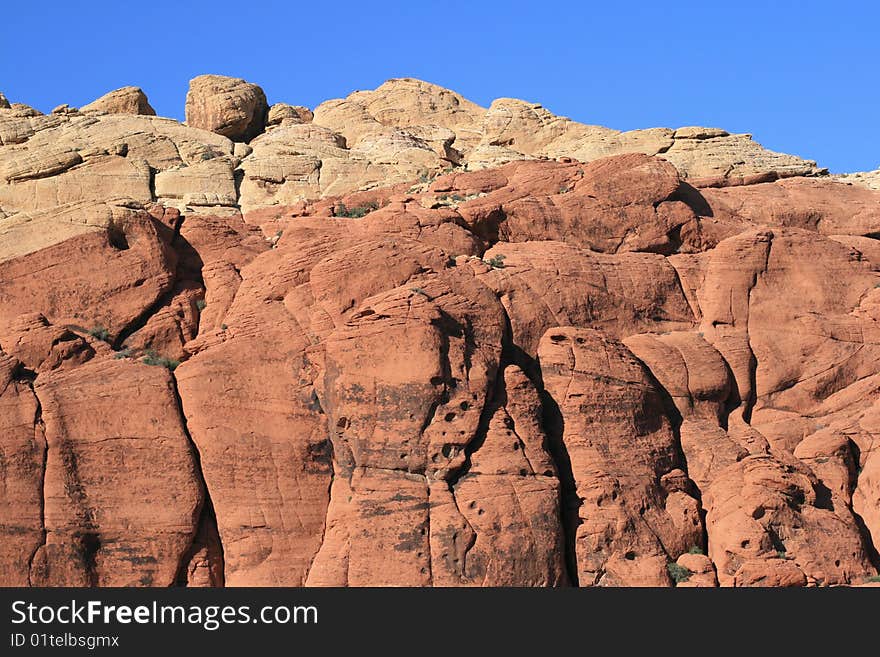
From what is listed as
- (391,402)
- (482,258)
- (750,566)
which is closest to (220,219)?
(482,258)

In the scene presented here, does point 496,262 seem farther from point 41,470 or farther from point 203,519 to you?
point 41,470

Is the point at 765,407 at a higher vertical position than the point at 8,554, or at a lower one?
higher

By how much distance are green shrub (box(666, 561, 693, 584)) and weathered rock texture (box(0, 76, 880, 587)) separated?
7cm

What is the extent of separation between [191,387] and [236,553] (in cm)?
487

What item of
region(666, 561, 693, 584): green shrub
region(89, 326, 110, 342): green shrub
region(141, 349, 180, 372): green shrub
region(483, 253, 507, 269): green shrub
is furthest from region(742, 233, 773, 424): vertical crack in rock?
region(89, 326, 110, 342): green shrub

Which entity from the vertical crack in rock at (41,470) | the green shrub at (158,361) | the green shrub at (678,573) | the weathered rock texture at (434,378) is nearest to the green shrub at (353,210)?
the weathered rock texture at (434,378)

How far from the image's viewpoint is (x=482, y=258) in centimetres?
4769

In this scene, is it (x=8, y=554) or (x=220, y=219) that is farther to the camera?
(x=220, y=219)

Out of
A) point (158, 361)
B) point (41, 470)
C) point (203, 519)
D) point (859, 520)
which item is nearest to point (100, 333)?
point (158, 361)

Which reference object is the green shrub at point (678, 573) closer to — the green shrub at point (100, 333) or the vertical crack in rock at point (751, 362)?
the vertical crack in rock at point (751, 362)

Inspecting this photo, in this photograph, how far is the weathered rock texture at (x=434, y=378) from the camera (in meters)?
39.9

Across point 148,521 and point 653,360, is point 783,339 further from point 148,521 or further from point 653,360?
point 148,521

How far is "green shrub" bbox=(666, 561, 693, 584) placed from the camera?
132ft

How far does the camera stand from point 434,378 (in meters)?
40.6
